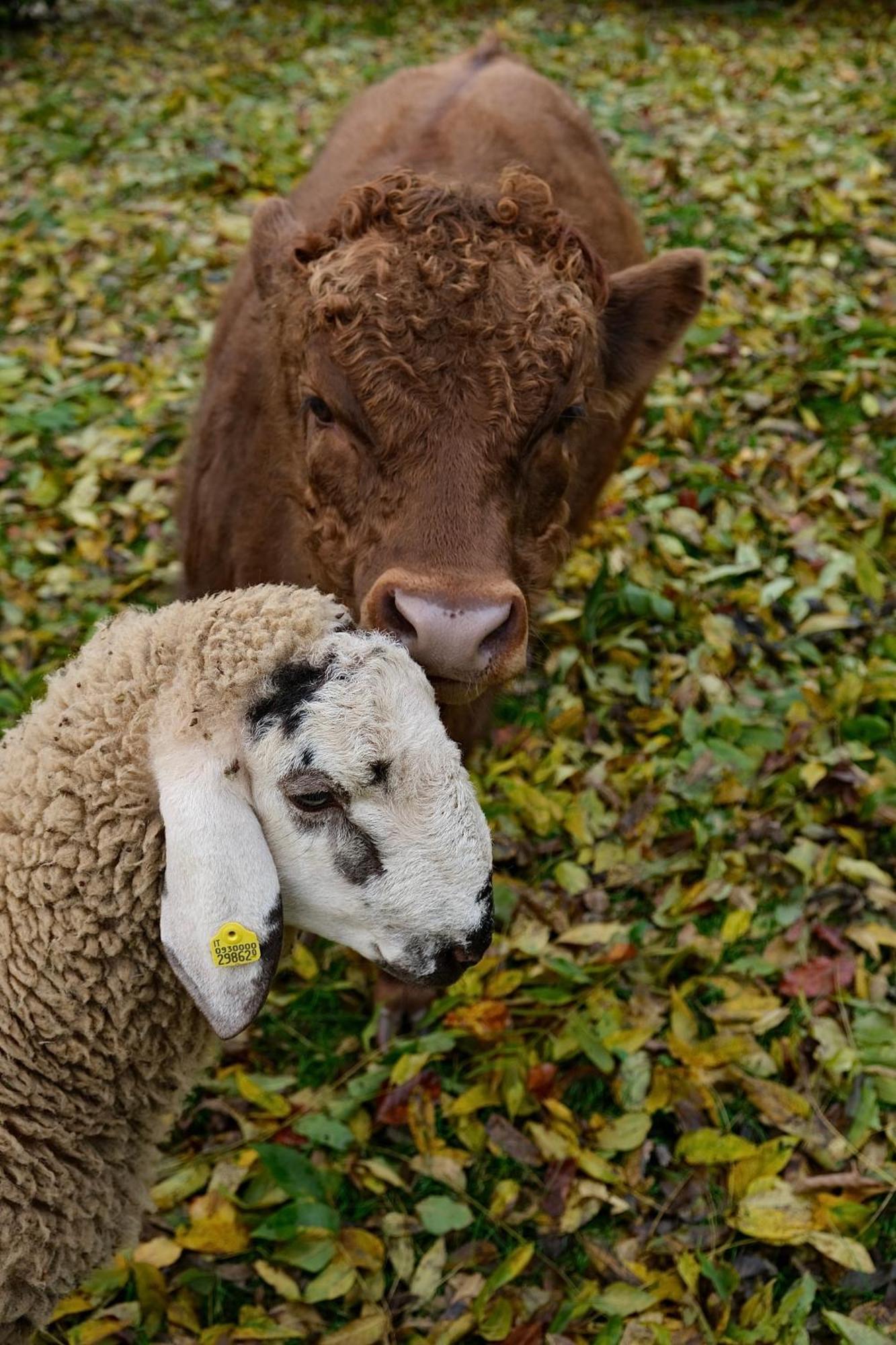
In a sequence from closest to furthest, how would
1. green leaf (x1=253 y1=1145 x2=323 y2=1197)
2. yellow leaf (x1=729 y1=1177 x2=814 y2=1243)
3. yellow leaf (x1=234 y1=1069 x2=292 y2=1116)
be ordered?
1. yellow leaf (x1=729 y1=1177 x2=814 y2=1243)
2. green leaf (x1=253 y1=1145 x2=323 y2=1197)
3. yellow leaf (x1=234 y1=1069 x2=292 y2=1116)

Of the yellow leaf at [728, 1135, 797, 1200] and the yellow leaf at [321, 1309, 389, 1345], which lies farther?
the yellow leaf at [728, 1135, 797, 1200]

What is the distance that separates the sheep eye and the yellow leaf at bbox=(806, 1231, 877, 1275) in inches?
76.4

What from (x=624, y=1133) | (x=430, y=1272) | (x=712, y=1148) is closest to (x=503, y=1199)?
(x=430, y=1272)

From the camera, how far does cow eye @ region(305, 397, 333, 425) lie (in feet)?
9.76

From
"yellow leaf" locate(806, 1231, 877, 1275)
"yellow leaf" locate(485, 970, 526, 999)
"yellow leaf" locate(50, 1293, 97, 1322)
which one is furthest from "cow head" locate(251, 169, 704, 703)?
"yellow leaf" locate(50, 1293, 97, 1322)

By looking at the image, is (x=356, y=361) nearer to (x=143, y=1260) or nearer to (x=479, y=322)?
(x=479, y=322)

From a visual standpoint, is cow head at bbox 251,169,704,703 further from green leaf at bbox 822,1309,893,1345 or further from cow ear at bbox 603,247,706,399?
green leaf at bbox 822,1309,893,1345

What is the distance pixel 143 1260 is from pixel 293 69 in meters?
8.41

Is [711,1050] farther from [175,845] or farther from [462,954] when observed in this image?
[175,845]

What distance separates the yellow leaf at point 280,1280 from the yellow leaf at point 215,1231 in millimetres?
79

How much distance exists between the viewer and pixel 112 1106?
2361 millimetres

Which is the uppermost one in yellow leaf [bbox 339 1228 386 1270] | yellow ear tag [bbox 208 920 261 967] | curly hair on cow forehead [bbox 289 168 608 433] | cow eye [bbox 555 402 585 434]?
curly hair on cow forehead [bbox 289 168 608 433]

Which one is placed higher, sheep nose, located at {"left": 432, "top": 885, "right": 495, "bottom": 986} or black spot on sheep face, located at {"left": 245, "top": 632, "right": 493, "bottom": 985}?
black spot on sheep face, located at {"left": 245, "top": 632, "right": 493, "bottom": 985}


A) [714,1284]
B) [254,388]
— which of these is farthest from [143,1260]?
[254,388]
